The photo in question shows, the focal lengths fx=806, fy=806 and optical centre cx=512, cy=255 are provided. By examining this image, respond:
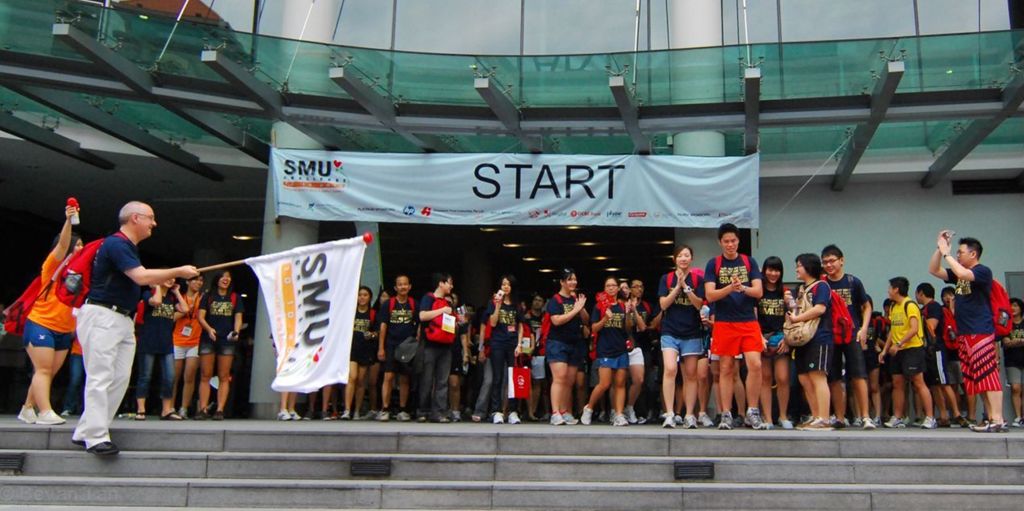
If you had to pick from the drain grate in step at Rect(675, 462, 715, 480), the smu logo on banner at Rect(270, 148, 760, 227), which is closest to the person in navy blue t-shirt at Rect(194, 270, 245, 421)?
the smu logo on banner at Rect(270, 148, 760, 227)

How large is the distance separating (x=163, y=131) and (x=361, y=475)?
7852mm

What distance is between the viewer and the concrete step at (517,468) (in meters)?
6.20

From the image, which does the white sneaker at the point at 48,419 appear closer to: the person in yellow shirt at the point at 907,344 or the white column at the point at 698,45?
the white column at the point at 698,45

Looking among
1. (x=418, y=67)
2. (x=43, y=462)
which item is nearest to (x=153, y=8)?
(x=418, y=67)

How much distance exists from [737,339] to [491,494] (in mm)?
3068

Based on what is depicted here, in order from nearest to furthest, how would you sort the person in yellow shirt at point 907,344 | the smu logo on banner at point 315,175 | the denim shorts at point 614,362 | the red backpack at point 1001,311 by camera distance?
the red backpack at point 1001,311 → the denim shorts at point 614,362 → the person in yellow shirt at point 907,344 → the smu logo on banner at point 315,175

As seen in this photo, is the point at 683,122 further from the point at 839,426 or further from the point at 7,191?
the point at 7,191

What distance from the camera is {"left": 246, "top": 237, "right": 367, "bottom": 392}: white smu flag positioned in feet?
21.3

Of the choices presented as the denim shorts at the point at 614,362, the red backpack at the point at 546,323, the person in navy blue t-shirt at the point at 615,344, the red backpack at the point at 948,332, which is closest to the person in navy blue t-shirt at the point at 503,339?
the red backpack at the point at 546,323

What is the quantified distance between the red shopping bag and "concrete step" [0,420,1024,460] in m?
3.11

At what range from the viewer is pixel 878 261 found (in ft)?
39.1

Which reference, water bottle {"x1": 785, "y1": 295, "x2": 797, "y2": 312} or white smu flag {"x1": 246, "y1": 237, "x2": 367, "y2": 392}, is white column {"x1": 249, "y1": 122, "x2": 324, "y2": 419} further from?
water bottle {"x1": 785, "y1": 295, "x2": 797, "y2": 312}

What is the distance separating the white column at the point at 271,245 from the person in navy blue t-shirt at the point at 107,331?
4.81 m

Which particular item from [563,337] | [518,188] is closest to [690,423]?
[563,337]
